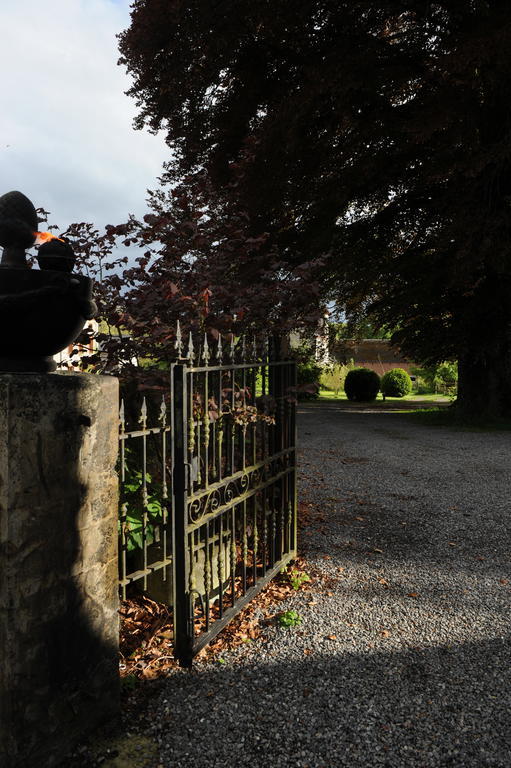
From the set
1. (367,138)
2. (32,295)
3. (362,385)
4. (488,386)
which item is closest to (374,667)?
(32,295)

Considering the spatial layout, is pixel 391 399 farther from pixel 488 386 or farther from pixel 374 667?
pixel 374 667

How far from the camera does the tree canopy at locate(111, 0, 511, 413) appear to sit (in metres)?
8.57

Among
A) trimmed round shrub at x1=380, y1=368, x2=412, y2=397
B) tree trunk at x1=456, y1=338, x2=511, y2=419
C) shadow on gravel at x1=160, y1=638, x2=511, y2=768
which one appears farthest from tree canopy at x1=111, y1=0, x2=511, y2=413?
trimmed round shrub at x1=380, y1=368, x2=412, y2=397

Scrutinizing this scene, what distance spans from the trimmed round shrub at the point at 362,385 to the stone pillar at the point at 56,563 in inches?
724

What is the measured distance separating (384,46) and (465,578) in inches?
384

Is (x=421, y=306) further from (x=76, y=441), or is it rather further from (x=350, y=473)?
(x=76, y=441)

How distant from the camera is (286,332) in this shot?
155 inches

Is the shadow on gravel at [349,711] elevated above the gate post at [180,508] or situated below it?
below

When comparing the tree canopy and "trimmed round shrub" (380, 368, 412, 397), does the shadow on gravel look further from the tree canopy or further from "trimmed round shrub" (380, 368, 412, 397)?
"trimmed round shrub" (380, 368, 412, 397)

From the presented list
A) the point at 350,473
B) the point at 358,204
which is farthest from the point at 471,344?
the point at 350,473

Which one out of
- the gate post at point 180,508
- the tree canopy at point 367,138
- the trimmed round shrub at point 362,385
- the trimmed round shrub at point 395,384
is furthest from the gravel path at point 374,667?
the trimmed round shrub at point 395,384

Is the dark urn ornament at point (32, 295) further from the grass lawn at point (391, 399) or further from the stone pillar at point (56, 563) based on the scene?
the grass lawn at point (391, 399)

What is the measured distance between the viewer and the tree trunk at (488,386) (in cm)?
1272

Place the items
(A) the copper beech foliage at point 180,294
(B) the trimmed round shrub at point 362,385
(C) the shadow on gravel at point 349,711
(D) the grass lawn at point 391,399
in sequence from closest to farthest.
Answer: (C) the shadow on gravel at point 349,711 < (A) the copper beech foliage at point 180,294 < (B) the trimmed round shrub at point 362,385 < (D) the grass lawn at point 391,399
